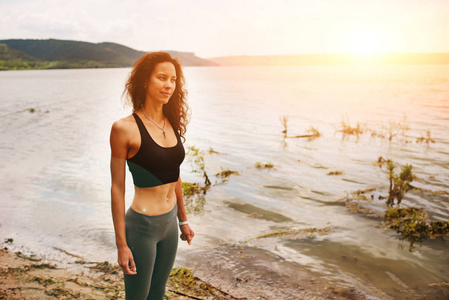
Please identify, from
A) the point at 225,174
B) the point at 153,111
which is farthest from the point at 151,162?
the point at 225,174

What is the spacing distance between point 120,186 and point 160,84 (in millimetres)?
881

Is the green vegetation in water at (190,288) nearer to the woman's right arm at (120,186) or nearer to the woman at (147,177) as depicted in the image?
the woman at (147,177)

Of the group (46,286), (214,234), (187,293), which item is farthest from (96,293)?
(214,234)

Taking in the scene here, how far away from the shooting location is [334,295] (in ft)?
16.9

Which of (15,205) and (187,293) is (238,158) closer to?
(15,205)

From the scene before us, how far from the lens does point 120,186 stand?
2.40 metres

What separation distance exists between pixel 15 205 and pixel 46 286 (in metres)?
4.95

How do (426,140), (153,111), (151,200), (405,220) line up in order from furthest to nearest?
(426,140) < (405,220) < (153,111) < (151,200)

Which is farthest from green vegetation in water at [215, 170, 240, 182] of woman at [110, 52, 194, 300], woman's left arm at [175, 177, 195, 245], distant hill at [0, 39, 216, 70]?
distant hill at [0, 39, 216, 70]

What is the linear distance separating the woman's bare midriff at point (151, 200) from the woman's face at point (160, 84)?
0.74 m

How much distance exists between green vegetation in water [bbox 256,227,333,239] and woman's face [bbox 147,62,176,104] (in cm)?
535

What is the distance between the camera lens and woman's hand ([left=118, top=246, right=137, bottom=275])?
2.43 metres

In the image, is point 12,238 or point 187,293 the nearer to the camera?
point 187,293

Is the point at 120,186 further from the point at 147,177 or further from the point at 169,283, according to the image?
the point at 169,283
